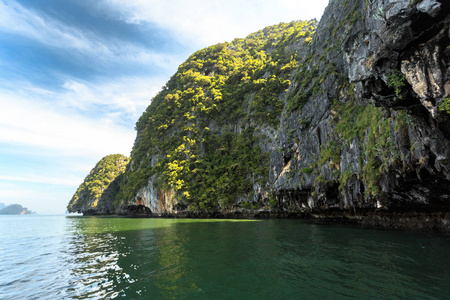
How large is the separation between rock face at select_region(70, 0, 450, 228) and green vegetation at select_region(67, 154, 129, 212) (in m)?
26.0

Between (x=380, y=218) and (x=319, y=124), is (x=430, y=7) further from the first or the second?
(x=380, y=218)

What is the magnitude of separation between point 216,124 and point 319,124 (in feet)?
126

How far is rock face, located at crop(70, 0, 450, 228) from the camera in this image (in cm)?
977

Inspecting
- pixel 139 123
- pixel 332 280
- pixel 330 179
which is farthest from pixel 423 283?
pixel 139 123

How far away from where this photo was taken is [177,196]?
50750 millimetres

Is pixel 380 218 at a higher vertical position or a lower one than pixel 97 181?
lower

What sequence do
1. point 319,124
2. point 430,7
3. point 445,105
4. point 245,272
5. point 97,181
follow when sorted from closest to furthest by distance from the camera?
point 430,7, point 445,105, point 245,272, point 319,124, point 97,181

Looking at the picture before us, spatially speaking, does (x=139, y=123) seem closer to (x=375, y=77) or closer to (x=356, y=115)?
(x=356, y=115)

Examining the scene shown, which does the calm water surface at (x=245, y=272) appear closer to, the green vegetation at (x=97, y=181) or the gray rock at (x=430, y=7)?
the gray rock at (x=430, y=7)

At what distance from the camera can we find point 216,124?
205 feet

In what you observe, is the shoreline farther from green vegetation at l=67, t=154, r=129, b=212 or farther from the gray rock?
green vegetation at l=67, t=154, r=129, b=212

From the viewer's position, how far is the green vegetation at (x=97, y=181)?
9074 centimetres

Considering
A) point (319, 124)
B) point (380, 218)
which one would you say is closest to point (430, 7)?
point (319, 124)

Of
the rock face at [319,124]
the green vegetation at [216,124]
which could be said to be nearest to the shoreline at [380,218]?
the rock face at [319,124]
